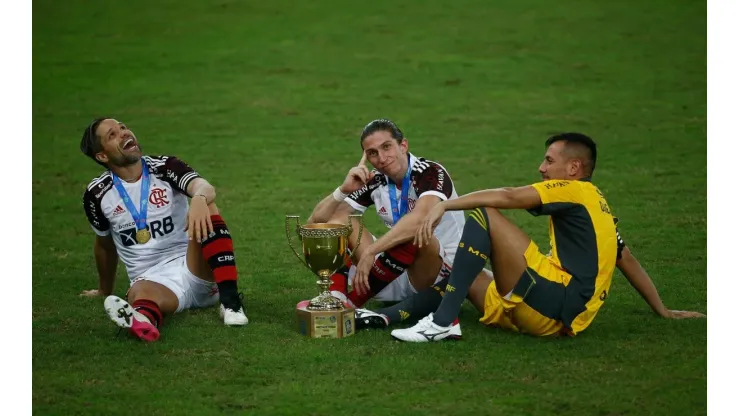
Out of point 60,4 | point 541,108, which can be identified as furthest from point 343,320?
point 60,4

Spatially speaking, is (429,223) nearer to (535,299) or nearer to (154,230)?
(535,299)

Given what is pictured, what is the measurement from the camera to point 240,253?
293 inches

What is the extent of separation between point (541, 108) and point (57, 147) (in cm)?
545

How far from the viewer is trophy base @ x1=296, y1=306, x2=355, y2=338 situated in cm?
534

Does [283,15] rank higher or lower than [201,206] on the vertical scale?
higher

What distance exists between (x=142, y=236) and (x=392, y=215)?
136 centimetres

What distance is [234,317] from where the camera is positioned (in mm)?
5602

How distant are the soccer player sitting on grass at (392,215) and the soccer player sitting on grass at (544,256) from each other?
0.28 meters

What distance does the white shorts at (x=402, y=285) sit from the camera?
5.64 metres

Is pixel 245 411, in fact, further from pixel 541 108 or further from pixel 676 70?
pixel 676 70

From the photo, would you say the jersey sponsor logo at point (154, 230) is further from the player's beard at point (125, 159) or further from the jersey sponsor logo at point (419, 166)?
the jersey sponsor logo at point (419, 166)

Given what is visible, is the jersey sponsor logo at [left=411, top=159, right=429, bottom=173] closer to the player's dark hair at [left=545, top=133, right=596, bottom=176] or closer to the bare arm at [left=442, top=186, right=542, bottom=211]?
the bare arm at [left=442, top=186, right=542, bottom=211]

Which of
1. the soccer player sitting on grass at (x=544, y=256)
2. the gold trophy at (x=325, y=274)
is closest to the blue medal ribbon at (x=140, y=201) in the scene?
the gold trophy at (x=325, y=274)

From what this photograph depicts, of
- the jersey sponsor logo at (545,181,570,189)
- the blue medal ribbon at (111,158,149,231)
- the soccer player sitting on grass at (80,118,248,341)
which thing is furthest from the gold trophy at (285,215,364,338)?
the jersey sponsor logo at (545,181,570,189)
